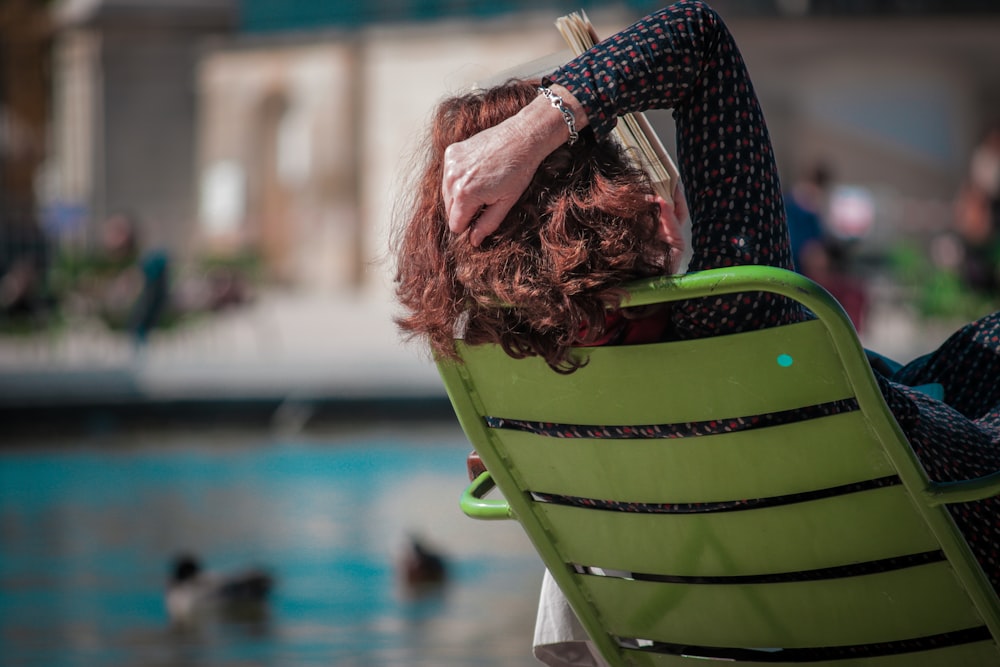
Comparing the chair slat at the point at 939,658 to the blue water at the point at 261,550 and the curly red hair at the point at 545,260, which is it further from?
the blue water at the point at 261,550

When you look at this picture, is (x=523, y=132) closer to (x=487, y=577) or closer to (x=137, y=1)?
(x=487, y=577)

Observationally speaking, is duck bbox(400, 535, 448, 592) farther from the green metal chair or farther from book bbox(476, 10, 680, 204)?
book bbox(476, 10, 680, 204)

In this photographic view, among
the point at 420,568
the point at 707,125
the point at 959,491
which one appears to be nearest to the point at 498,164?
the point at 707,125

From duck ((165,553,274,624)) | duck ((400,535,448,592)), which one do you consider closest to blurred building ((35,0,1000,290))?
duck ((400,535,448,592))

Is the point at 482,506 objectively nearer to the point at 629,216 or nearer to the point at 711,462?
the point at 711,462

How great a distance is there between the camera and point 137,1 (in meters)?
29.4

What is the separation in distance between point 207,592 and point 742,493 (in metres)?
3.41

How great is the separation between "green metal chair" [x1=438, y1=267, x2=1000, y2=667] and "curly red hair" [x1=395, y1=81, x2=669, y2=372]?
0.18 feet

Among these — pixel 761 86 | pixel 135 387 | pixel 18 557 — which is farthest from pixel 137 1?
pixel 18 557

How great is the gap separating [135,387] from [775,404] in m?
9.26

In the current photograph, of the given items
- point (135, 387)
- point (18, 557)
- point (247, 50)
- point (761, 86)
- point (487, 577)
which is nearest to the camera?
point (487, 577)

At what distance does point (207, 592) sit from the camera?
516 cm

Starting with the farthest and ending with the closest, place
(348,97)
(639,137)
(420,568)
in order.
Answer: (348,97)
(420,568)
(639,137)

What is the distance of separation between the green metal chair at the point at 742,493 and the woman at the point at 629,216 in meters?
0.09
